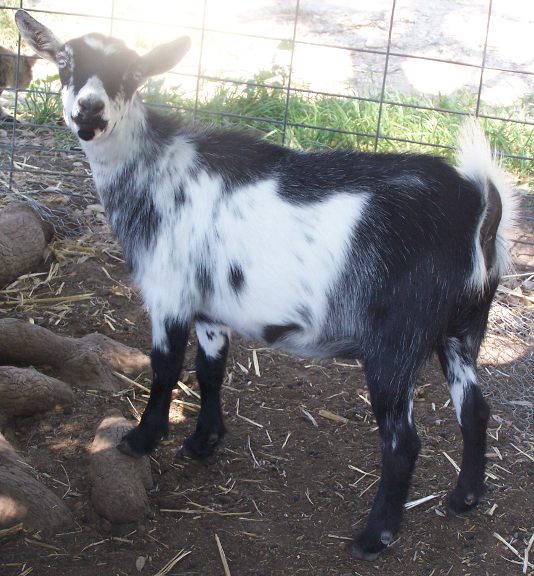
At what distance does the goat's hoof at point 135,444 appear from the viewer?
4.09 meters

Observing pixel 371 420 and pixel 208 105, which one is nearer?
pixel 371 420

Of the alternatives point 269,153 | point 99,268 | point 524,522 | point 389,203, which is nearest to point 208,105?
point 99,268

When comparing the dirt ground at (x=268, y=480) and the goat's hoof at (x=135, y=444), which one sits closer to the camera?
the dirt ground at (x=268, y=480)

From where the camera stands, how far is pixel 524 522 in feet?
13.4

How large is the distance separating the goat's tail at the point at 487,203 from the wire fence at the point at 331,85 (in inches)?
63.1

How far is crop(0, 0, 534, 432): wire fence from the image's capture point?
6465 mm

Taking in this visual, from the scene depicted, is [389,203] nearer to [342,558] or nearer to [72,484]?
[342,558]

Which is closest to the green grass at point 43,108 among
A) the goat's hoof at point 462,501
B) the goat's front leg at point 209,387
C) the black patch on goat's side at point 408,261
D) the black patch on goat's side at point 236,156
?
the black patch on goat's side at point 236,156

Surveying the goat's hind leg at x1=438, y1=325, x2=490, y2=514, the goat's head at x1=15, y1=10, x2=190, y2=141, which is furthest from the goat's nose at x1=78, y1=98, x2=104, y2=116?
the goat's hind leg at x1=438, y1=325, x2=490, y2=514

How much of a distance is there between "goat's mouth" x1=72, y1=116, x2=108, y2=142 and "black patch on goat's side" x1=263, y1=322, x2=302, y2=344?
3.81 ft

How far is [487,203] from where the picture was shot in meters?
3.67

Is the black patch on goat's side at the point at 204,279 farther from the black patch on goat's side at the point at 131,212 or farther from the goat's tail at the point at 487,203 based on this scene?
the goat's tail at the point at 487,203

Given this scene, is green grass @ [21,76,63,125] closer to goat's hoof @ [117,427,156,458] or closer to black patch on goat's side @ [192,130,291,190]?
black patch on goat's side @ [192,130,291,190]

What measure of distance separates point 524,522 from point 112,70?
285cm
